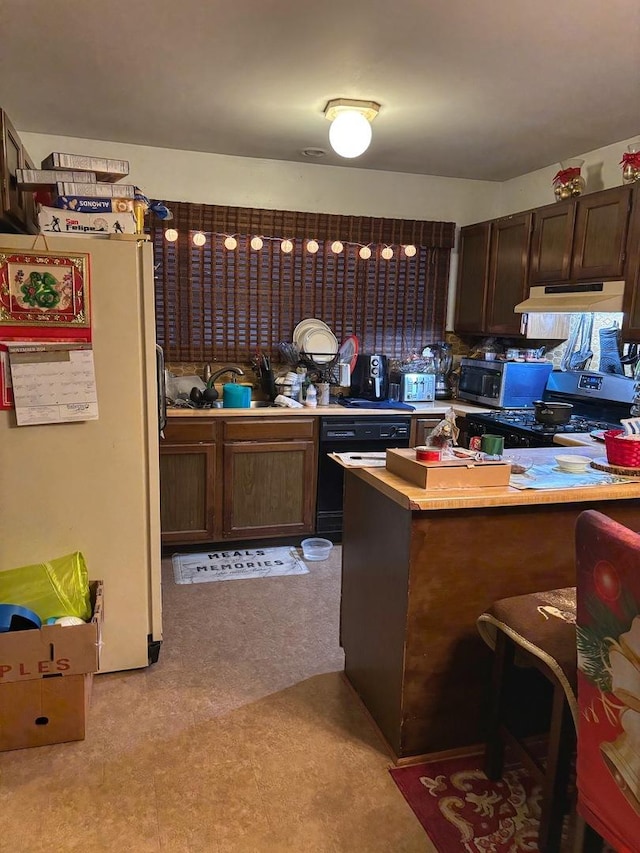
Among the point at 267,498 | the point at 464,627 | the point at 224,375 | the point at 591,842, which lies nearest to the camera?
the point at 591,842

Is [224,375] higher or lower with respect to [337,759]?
higher

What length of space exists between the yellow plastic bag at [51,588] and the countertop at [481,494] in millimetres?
1172

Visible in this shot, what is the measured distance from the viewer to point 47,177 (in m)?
2.48

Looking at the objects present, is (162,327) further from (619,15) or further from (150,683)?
(619,15)

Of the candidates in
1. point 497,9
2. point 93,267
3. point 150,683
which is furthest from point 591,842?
point 497,9

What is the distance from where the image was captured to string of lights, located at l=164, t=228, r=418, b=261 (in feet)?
13.3

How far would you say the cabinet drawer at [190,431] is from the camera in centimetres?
368

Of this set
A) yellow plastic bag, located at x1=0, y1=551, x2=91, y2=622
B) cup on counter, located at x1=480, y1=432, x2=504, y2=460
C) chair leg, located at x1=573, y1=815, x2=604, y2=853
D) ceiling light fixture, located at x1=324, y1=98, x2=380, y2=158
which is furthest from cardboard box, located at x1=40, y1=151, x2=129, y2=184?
chair leg, located at x1=573, y1=815, x2=604, y2=853

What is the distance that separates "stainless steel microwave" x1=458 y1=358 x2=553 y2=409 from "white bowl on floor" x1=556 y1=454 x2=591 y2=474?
5.76ft

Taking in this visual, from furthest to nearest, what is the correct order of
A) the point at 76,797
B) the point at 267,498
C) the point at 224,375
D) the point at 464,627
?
the point at 224,375 < the point at 267,498 < the point at 464,627 < the point at 76,797

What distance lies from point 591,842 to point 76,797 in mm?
1475

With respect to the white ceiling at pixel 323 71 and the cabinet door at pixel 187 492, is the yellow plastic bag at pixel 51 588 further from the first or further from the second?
the white ceiling at pixel 323 71

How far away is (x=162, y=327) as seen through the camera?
4109 millimetres

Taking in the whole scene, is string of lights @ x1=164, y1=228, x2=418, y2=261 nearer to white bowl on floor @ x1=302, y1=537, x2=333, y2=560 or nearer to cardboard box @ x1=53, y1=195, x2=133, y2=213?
cardboard box @ x1=53, y1=195, x2=133, y2=213
